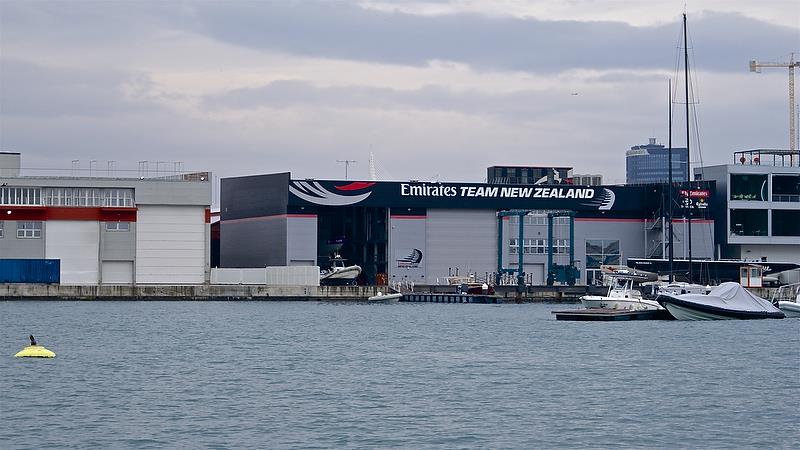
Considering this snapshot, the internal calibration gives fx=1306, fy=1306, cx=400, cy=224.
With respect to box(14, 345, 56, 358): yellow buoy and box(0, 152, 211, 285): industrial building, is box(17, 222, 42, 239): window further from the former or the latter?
box(14, 345, 56, 358): yellow buoy

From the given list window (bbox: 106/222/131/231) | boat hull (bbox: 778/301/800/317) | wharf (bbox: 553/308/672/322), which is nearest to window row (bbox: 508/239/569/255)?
window (bbox: 106/222/131/231)

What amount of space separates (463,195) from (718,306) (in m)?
43.1

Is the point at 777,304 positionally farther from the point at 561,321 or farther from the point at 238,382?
the point at 238,382

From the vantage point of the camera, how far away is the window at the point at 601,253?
12394 centimetres

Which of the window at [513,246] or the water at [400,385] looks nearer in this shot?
the water at [400,385]

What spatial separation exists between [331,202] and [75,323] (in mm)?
42684

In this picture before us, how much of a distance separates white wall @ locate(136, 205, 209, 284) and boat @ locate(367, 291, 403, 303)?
14.8 m

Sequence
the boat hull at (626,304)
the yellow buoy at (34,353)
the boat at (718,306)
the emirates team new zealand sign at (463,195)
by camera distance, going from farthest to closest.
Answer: the emirates team new zealand sign at (463,195), the boat hull at (626,304), the boat at (718,306), the yellow buoy at (34,353)

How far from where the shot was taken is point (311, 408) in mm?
40438

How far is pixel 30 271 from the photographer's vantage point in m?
106

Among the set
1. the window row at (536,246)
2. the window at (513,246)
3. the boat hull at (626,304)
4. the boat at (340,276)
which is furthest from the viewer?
the window row at (536,246)

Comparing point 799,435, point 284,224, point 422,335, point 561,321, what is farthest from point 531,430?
point 284,224

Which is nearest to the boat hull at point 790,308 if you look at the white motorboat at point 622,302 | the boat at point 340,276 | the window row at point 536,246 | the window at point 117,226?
the white motorboat at point 622,302

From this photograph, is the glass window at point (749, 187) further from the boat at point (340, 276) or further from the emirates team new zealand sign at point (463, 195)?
the boat at point (340, 276)
